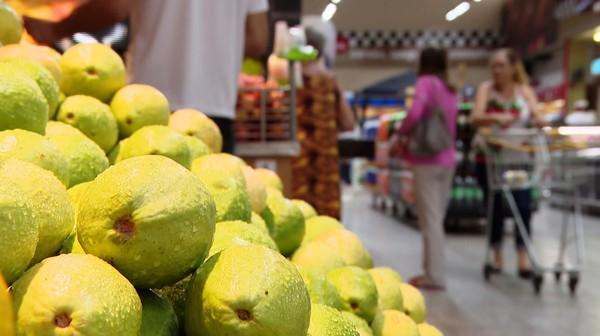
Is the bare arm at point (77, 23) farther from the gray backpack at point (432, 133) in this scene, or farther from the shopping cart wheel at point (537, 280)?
the shopping cart wheel at point (537, 280)

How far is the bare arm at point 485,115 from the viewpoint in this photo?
4.68 metres

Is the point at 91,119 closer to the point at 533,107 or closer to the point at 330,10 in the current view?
the point at 330,10

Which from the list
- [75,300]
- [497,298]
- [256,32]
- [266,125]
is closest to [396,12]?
[256,32]

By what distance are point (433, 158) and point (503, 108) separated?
1.02 meters

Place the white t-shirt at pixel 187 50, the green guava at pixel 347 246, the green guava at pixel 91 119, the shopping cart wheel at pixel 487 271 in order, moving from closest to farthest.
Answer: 1. the green guava at pixel 91 119
2. the green guava at pixel 347 246
3. the white t-shirt at pixel 187 50
4. the shopping cart wheel at pixel 487 271

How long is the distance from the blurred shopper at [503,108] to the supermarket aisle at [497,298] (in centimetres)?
25

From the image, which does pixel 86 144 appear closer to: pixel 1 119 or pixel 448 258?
pixel 1 119

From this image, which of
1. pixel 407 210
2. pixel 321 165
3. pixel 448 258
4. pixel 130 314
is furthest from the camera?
pixel 407 210

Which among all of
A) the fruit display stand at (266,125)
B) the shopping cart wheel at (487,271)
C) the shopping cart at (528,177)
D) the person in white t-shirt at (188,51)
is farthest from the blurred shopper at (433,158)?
the person in white t-shirt at (188,51)

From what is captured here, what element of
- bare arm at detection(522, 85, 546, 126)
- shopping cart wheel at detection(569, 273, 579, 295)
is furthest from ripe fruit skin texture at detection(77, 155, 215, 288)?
bare arm at detection(522, 85, 546, 126)

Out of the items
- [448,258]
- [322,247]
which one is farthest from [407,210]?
[322,247]

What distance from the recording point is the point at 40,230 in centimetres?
63

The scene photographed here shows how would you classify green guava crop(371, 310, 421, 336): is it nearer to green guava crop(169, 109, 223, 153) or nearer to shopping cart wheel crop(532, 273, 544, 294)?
green guava crop(169, 109, 223, 153)

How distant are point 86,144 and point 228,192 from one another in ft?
0.73
